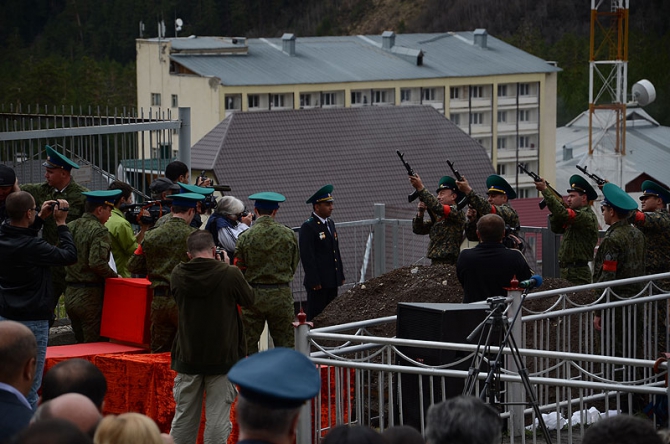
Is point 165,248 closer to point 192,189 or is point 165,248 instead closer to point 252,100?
point 192,189

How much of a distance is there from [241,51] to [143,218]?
274ft

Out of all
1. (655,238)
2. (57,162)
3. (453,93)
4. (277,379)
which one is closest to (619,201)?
(655,238)

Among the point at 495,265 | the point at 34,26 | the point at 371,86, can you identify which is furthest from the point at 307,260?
the point at 34,26

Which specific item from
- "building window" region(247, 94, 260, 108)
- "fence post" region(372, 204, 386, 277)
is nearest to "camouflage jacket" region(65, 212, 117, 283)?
"fence post" region(372, 204, 386, 277)

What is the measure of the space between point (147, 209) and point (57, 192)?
81 centimetres

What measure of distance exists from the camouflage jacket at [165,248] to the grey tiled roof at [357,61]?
3092 inches

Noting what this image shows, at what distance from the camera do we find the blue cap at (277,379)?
410 centimetres

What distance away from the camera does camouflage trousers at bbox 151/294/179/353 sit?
28.7 ft

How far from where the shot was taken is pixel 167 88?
3570 inches

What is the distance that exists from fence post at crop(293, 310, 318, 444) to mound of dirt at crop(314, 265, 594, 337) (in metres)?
4.17

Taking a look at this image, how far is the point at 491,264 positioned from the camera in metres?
8.77

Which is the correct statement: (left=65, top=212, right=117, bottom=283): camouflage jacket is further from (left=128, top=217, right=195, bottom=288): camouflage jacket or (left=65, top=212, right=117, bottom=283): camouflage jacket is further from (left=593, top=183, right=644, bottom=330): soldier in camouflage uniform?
(left=593, top=183, right=644, bottom=330): soldier in camouflage uniform

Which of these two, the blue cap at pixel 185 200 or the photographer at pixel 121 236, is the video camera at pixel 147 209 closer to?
the photographer at pixel 121 236

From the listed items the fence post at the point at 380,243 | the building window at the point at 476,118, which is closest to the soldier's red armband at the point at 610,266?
the fence post at the point at 380,243
